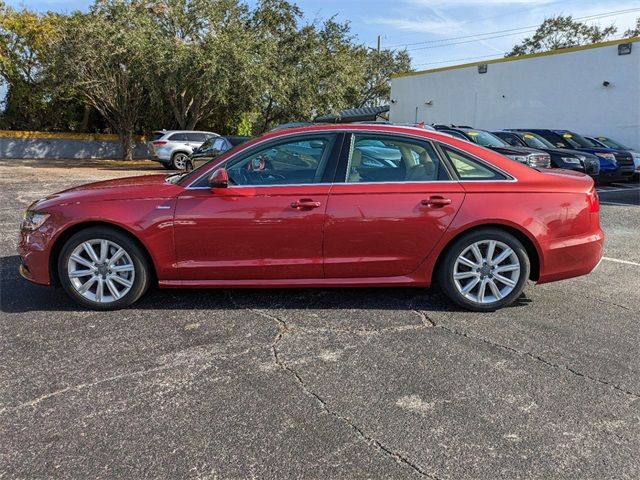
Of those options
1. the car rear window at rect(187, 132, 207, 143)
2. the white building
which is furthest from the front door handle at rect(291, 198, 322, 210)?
the white building

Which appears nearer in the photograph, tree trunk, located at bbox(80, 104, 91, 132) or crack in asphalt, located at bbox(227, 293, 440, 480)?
crack in asphalt, located at bbox(227, 293, 440, 480)

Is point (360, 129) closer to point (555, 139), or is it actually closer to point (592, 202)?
point (592, 202)

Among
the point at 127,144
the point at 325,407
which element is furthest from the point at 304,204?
the point at 127,144

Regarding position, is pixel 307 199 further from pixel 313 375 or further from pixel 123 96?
pixel 123 96

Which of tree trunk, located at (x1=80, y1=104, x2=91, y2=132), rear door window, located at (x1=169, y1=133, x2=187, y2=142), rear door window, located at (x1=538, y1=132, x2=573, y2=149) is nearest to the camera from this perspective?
rear door window, located at (x1=538, y1=132, x2=573, y2=149)

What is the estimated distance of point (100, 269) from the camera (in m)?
4.44

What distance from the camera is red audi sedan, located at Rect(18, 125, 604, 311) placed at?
14.1 ft

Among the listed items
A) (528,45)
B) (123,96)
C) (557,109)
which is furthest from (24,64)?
(528,45)

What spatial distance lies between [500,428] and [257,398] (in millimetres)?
1375

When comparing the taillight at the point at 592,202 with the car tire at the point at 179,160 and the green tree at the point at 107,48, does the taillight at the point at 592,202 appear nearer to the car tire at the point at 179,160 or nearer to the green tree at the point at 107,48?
the car tire at the point at 179,160

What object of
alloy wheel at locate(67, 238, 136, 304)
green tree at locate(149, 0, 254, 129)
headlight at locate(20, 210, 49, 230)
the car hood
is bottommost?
alloy wheel at locate(67, 238, 136, 304)

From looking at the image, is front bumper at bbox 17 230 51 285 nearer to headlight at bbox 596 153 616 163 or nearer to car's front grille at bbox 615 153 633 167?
headlight at bbox 596 153 616 163

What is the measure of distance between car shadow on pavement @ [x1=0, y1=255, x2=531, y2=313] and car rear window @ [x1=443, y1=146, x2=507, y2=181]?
3.78 ft

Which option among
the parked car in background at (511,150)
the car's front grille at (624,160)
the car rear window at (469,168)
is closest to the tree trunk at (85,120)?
the parked car in background at (511,150)
